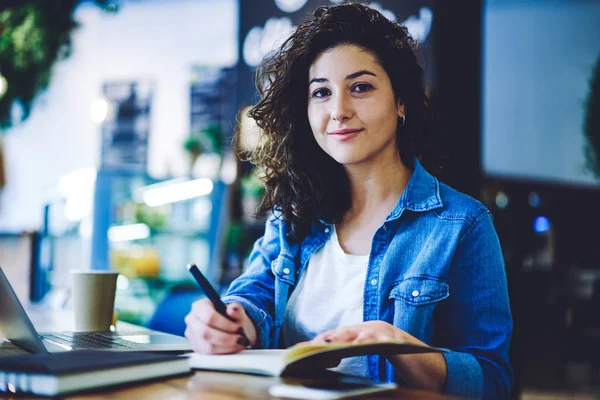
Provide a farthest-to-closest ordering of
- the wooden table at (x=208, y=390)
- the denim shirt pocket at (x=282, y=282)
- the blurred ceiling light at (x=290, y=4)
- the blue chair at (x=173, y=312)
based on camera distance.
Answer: the blurred ceiling light at (x=290, y=4) < the blue chair at (x=173, y=312) < the denim shirt pocket at (x=282, y=282) < the wooden table at (x=208, y=390)

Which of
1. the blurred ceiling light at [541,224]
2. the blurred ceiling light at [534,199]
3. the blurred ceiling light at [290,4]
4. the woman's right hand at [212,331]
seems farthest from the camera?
the blurred ceiling light at [534,199]

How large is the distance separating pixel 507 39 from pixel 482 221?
5485 millimetres

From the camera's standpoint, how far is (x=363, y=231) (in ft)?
4.90

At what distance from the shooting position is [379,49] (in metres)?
1.48

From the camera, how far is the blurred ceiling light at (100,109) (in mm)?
5906

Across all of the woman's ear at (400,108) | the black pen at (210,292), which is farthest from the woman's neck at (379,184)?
the black pen at (210,292)

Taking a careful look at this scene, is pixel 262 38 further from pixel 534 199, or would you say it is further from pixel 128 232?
pixel 534 199

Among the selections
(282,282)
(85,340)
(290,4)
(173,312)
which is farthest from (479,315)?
(290,4)

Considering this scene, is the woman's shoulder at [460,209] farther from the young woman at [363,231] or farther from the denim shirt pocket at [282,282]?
the denim shirt pocket at [282,282]

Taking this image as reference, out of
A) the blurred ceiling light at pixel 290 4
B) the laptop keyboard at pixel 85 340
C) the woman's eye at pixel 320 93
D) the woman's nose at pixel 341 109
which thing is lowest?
the laptop keyboard at pixel 85 340

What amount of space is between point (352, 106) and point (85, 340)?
0.81m

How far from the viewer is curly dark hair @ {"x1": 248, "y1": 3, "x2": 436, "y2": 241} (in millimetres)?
1501

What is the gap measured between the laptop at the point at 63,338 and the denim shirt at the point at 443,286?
0.20 metres

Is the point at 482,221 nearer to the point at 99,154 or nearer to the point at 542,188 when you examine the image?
the point at 542,188
